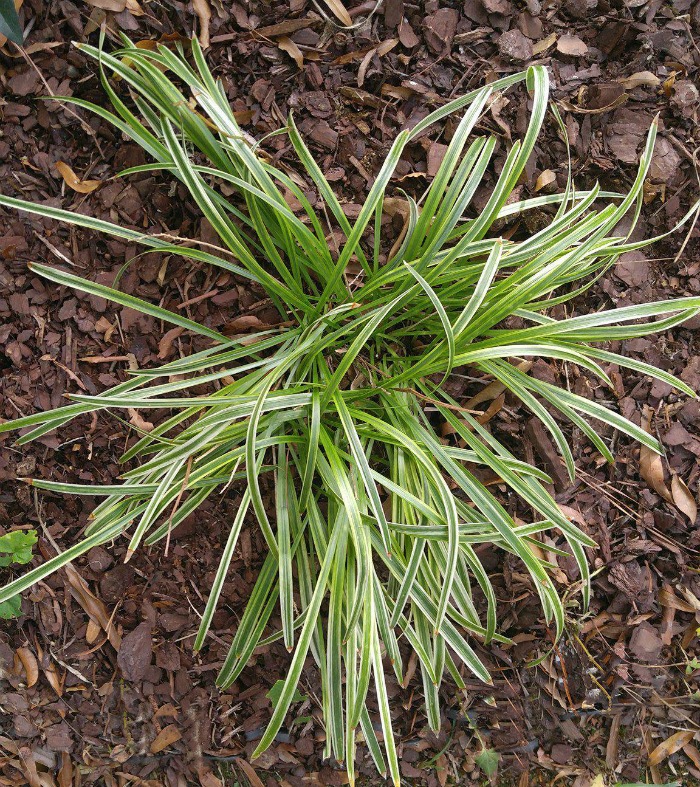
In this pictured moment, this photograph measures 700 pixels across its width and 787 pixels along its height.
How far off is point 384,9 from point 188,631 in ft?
5.32

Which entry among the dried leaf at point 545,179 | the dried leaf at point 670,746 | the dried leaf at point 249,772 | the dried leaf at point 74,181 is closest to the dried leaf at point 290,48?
the dried leaf at point 74,181

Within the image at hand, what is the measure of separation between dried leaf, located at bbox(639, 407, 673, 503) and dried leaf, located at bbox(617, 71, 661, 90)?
851mm

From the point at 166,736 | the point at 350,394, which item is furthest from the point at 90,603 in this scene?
the point at 350,394

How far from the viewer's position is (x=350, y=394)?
144 centimetres

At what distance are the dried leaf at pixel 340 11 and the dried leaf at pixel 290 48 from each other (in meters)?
0.12

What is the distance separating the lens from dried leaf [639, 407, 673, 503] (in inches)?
67.4

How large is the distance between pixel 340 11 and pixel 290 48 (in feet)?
0.50

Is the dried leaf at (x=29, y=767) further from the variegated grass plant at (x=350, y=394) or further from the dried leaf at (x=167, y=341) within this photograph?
the dried leaf at (x=167, y=341)

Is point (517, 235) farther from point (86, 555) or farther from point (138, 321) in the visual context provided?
point (86, 555)

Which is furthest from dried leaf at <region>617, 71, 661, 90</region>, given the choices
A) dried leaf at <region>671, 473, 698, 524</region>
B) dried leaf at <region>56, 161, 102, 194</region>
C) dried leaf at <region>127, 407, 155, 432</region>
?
dried leaf at <region>127, 407, 155, 432</region>

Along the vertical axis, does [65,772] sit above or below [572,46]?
below

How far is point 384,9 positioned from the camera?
1.60 metres

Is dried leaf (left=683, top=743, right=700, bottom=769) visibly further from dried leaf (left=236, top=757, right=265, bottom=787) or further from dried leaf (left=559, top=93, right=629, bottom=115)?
dried leaf (left=559, top=93, right=629, bottom=115)

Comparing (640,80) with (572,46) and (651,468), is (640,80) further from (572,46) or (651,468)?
(651,468)
